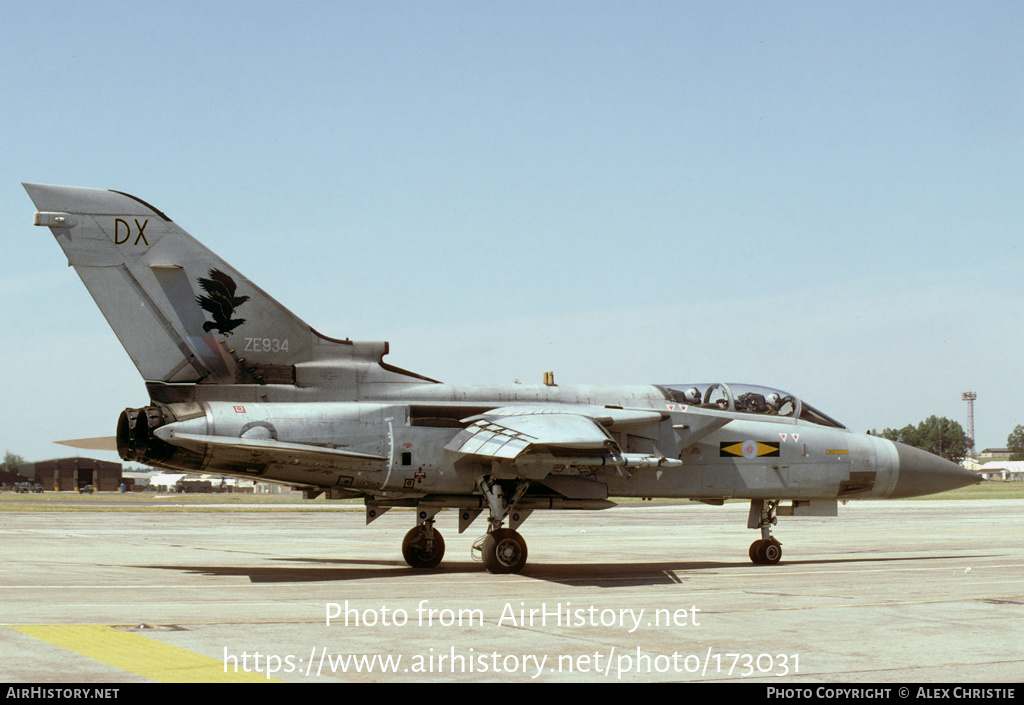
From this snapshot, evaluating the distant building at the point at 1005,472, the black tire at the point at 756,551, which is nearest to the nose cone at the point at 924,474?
the black tire at the point at 756,551

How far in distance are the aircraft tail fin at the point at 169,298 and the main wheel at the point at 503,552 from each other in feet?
12.2

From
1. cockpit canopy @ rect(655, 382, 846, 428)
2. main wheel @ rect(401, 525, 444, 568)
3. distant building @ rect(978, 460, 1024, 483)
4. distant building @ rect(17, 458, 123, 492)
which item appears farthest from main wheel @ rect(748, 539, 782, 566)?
distant building @ rect(978, 460, 1024, 483)

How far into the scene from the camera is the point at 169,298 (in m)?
15.6

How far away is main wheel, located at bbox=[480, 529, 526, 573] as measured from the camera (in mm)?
15773

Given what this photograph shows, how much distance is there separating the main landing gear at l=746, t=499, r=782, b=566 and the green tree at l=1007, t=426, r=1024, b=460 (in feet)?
526

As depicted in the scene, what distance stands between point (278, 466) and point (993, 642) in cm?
1025

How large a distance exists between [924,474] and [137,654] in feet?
49.7

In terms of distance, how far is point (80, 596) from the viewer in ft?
41.1

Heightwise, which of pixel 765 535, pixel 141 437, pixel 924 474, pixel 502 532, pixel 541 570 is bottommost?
pixel 541 570

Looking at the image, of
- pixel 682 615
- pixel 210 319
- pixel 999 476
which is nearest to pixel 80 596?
pixel 210 319

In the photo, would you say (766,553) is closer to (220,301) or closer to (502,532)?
(502,532)

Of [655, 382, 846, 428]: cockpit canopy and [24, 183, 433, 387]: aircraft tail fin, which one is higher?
[24, 183, 433, 387]: aircraft tail fin

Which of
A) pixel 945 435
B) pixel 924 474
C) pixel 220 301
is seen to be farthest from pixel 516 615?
pixel 945 435

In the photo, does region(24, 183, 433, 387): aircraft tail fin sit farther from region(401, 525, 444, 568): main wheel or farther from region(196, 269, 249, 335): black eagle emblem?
region(401, 525, 444, 568): main wheel
